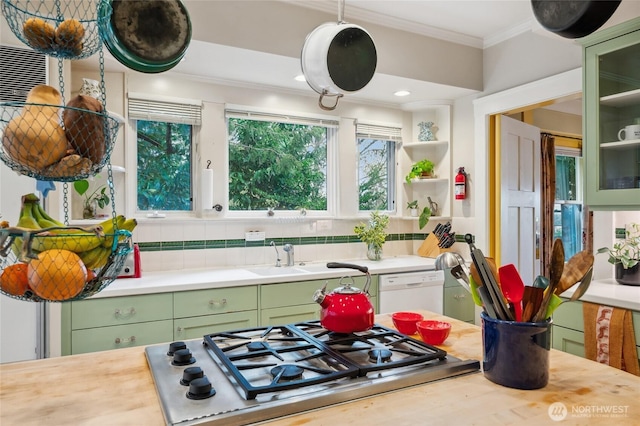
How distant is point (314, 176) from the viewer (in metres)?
3.65

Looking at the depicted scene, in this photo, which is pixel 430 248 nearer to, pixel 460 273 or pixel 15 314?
pixel 460 273

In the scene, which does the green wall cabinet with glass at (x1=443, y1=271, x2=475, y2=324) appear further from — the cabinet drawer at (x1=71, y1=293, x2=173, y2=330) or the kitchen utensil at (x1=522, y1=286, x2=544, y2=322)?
the kitchen utensil at (x1=522, y1=286, x2=544, y2=322)

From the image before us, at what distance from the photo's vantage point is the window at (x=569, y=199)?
471cm

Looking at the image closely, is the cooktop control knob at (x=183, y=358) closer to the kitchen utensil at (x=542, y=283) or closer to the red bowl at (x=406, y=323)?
the red bowl at (x=406, y=323)

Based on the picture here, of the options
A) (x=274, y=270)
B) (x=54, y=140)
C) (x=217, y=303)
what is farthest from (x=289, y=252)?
(x=54, y=140)

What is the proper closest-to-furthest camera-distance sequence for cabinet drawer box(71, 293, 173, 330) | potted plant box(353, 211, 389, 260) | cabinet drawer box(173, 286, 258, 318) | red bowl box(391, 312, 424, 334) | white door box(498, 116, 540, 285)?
1. red bowl box(391, 312, 424, 334)
2. cabinet drawer box(71, 293, 173, 330)
3. cabinet drawer box(173, 286, 258, 318)
4. white door box(498, 116, 540, 285)
5. potted plant box(353, 211, 389, 260)

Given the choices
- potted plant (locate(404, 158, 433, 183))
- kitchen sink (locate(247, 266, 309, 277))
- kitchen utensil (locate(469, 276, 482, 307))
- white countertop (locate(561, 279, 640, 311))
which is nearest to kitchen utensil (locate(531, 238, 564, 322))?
kitchen utensil (locate(469, 276, 482, 307))

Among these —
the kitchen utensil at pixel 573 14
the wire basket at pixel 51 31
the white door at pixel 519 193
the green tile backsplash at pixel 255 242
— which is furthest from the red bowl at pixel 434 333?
the white door at pixel 519 193

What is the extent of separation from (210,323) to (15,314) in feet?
3.12

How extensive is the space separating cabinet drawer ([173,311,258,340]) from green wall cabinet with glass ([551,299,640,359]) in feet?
5.65

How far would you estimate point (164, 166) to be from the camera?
3.08 metres

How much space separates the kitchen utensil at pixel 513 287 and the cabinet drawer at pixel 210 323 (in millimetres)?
1787

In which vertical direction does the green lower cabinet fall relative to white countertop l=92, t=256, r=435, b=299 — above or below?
below

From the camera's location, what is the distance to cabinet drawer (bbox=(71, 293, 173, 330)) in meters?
2.23
